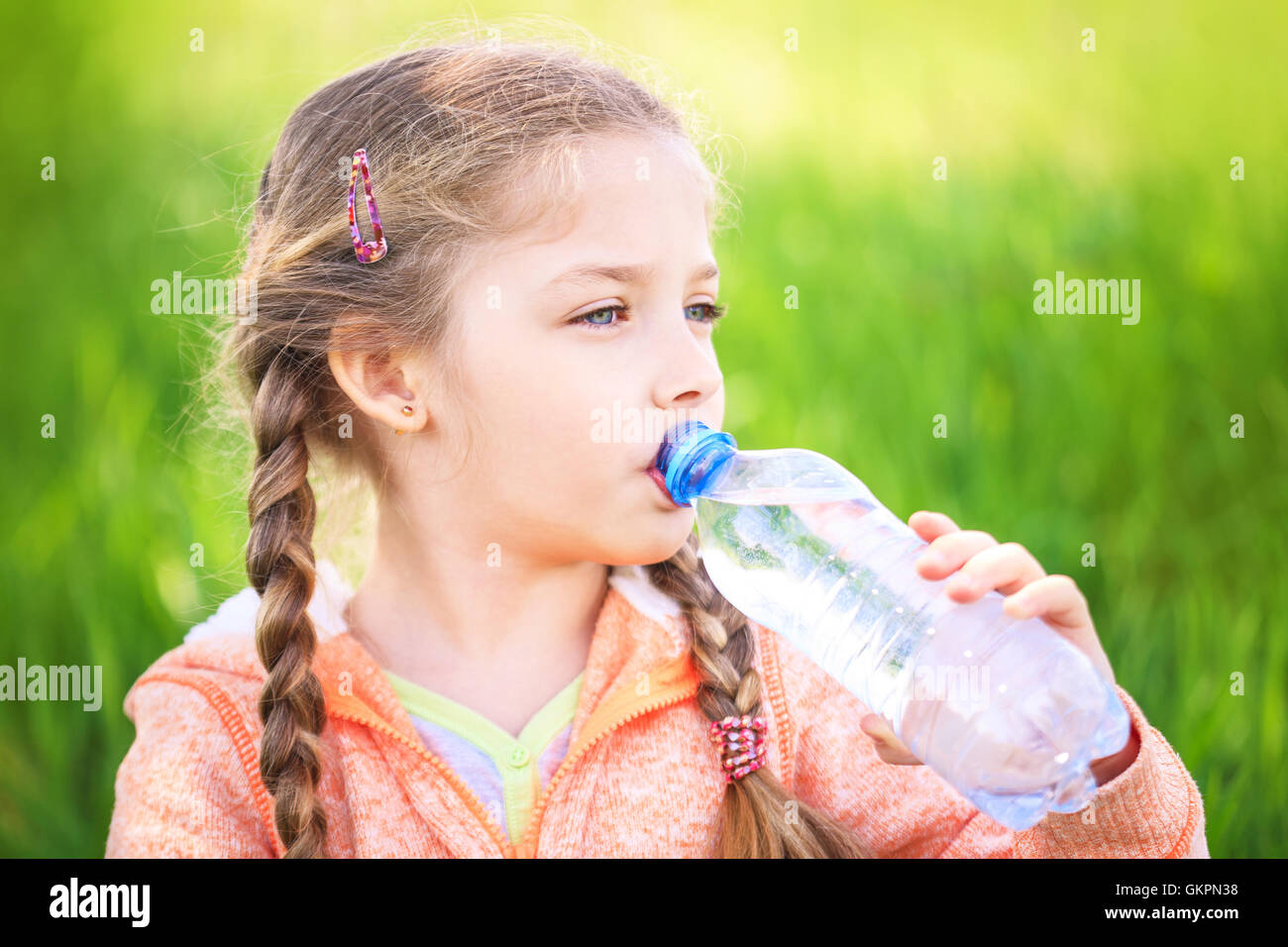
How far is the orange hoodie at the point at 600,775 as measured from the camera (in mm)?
1243

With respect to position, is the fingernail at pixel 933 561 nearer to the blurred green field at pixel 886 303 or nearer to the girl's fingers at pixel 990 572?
the girl's fingers at pixel 990 572

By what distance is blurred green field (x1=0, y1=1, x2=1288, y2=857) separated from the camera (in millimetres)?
1910

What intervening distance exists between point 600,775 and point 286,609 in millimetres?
390

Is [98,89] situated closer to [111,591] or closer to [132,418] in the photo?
[132,418]

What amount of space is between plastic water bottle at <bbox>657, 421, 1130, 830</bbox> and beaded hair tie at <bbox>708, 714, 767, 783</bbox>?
0.11 metres

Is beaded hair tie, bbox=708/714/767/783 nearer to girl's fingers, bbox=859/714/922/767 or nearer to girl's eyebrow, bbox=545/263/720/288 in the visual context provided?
girl's fingers, bbox=859/714/922/767

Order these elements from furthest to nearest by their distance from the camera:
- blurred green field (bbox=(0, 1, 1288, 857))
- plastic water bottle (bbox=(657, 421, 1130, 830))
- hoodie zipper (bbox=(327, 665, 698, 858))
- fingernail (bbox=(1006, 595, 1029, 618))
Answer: blurred green field (bbox=(0, 1, 1288, 857)) < hoodie zipper (bbox=(327, 665, 698, 858)) < plastic water bottle (bbox=(657, 421, 1130, 830)) < fingernail (bbox=(1006, 595, 1029, 618))

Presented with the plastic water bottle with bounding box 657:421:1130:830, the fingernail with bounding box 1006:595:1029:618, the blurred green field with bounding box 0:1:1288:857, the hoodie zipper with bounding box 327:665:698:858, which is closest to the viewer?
the fingernail with bounding box 1006:595:1029:618

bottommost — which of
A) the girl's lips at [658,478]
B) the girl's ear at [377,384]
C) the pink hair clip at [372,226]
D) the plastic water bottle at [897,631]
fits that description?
the plastic water bottle at [897,631]

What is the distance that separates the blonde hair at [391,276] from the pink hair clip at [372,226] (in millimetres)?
11

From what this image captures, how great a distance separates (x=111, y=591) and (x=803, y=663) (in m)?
1.19

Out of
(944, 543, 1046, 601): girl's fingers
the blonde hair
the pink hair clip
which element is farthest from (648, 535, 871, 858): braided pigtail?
the pink hair clip

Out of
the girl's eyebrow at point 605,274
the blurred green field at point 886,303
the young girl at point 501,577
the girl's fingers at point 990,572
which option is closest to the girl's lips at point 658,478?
the young girl at point 501,577

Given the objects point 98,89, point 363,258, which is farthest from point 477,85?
point 98,89
